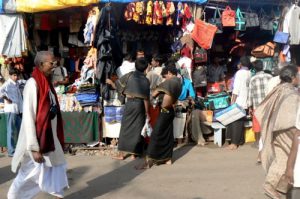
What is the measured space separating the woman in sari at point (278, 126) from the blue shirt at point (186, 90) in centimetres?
435

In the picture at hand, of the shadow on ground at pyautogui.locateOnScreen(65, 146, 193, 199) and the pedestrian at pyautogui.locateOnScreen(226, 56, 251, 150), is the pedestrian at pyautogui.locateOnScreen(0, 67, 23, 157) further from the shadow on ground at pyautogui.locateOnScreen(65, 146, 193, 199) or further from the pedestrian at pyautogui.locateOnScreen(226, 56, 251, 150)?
the pedestrian at pyautogui.locateOnScreen(226, 56, 251, 150)

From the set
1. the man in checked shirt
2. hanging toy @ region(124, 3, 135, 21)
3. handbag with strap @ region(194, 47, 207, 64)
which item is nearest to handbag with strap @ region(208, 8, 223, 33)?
Result: handbag with strap @ region(194, 47, 207, 64)

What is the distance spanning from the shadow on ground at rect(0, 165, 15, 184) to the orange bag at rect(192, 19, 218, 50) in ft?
14.0

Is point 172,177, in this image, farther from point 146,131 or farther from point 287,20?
point 287,20

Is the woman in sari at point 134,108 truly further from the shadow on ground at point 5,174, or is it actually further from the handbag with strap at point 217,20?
the handbag with strap at point 217,20

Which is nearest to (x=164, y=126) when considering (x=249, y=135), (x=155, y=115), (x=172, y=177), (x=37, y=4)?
(x=172, y=177)

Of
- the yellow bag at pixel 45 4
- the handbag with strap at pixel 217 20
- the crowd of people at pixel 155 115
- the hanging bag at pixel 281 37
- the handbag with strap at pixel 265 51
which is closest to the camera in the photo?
the crowd of people at pixel 155 115

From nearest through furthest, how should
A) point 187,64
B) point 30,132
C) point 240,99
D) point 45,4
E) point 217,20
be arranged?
point 30,132 < point 45,4 < point 240,99 < point 187,64 < point 217,20

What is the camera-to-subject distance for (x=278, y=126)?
13.3 feet

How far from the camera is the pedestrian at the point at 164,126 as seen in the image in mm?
7029

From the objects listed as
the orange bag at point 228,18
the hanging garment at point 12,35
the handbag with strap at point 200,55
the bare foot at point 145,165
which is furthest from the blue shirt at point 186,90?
the hanging garment at point 12,35

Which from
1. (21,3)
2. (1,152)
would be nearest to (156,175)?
(1,152)

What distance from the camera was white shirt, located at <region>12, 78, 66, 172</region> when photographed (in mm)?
4566

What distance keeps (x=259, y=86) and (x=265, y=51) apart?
1413 millimetres
